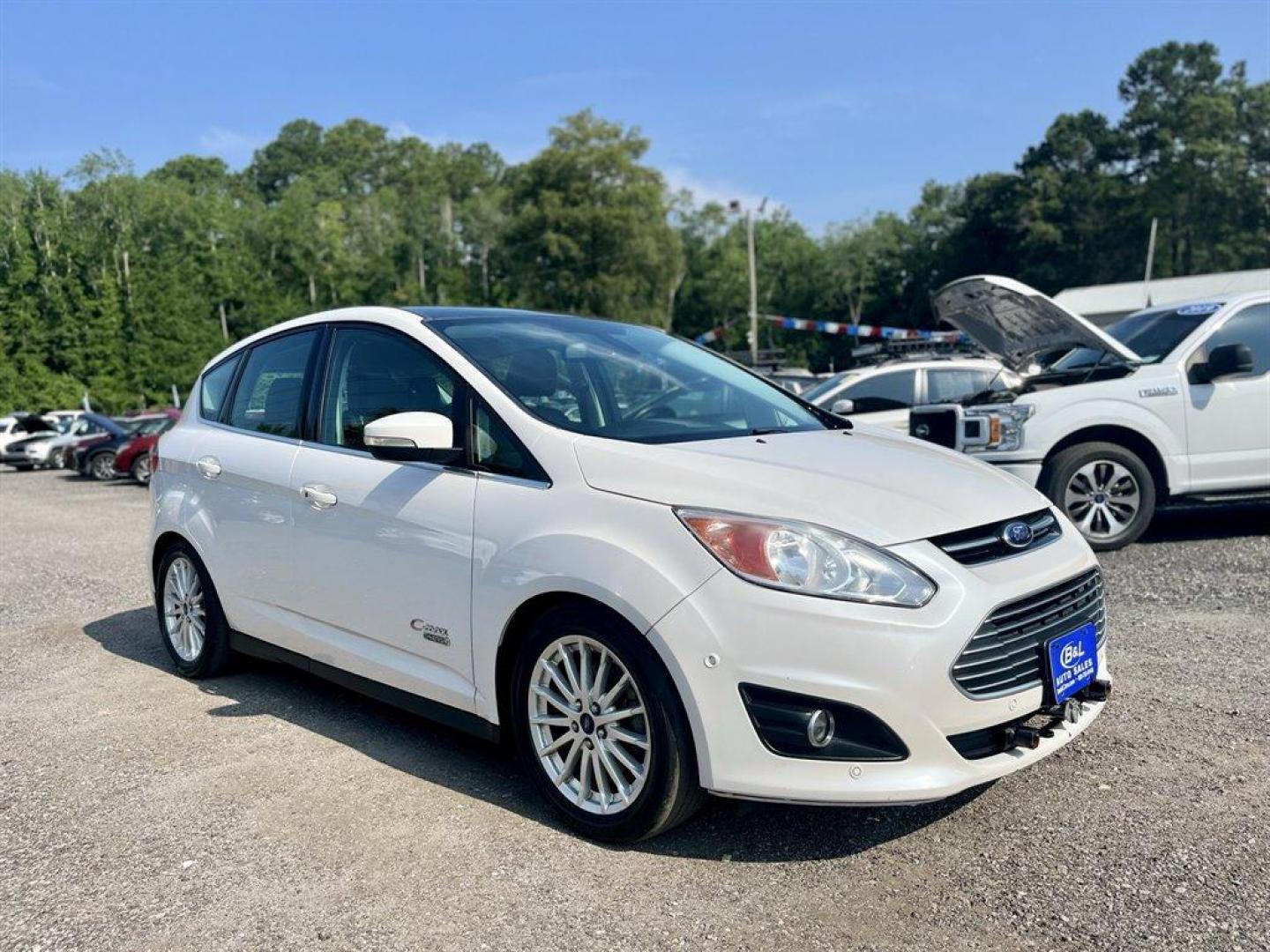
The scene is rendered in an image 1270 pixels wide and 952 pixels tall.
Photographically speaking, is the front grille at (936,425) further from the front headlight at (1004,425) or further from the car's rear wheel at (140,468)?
the car's rear wheel at (140,468)

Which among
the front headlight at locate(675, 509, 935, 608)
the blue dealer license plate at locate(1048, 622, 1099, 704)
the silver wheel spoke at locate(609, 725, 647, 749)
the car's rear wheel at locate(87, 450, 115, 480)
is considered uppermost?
the front headlight at locate(675, 509, 935, 608)

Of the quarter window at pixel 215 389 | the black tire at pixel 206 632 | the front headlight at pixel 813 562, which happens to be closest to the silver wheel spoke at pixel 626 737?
the front headlight at pixel 813 562

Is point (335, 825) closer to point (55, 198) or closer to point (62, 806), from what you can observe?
point (62, 806)

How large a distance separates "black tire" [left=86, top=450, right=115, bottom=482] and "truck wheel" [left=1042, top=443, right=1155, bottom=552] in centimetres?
2204

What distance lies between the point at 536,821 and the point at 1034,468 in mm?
5538

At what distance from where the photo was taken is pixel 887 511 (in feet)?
10.4

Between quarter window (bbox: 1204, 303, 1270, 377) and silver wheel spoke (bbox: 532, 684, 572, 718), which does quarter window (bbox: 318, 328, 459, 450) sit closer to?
silver wheel spoke (bbox: 532, 684, 572, 718)

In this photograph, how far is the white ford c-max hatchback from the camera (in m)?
2.97

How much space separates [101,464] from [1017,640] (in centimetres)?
2480

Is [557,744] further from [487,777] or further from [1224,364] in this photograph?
[1224,364]

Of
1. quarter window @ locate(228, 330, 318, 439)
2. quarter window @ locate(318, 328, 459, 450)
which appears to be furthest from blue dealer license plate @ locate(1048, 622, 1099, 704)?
quarter window @ locate(228, 330, 318, 439)

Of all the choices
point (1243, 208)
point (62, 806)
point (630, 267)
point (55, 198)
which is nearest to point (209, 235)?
point (55, 198)

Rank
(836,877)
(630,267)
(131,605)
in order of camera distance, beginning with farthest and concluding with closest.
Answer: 1. (630,267)
2. (131,605)
3. (836,877)

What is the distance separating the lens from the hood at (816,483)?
123 inches
